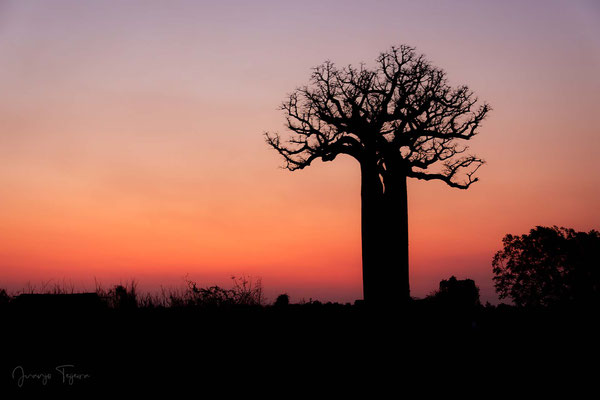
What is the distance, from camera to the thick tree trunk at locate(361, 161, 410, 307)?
16891mm

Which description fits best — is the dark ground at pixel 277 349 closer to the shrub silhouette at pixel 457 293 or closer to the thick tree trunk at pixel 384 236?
the shrub silhouette at pixel 457 293

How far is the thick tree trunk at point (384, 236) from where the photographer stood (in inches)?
665

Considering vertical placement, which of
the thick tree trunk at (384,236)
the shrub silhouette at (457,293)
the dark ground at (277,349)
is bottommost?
the dark ground at (277,349)

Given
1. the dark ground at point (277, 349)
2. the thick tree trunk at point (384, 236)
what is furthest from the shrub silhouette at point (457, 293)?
the dark ground at point (277, 349)

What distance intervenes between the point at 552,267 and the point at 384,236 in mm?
4532

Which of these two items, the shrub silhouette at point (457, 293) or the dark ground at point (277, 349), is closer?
the dark ground at point (277, 349)

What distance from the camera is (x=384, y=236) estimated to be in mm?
17219

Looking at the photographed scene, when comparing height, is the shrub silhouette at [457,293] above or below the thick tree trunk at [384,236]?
below

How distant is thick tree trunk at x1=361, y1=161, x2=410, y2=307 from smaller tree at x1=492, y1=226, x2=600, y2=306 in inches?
108

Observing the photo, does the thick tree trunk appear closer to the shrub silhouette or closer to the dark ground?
the shrub silhouette

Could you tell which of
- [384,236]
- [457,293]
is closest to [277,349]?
[384,236]

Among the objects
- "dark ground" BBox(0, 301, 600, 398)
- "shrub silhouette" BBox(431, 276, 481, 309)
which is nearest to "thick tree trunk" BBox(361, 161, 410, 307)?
"shrub silhouette" BBox(431, 276, 481, 309)

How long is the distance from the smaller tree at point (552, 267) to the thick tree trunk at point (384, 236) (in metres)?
2.74

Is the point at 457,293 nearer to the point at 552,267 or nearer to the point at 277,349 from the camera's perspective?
the point at 552,267
